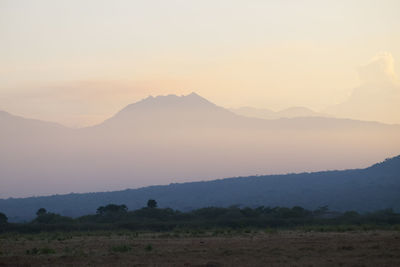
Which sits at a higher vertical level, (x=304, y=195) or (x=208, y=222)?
(x=304, y=195)

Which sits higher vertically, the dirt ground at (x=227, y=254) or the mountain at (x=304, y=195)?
the mountain at (x=304, y=195)

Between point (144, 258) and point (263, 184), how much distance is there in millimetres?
169375

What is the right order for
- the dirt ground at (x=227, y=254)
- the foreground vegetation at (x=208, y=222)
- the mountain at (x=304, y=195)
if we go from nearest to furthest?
the dirt ground at (x=227, y=254), the foreground vegetation at (x=208, y=222), the mountain at (x=304, y=195)

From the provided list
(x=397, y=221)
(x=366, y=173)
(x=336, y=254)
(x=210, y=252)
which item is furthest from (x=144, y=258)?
(x=366, y=173)

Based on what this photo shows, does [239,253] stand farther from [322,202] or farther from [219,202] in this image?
[219,202]

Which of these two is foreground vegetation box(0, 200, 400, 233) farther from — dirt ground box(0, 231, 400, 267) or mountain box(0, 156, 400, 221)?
mountain box(0, 156, 400, 221)

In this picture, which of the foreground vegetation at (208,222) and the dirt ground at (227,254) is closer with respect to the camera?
the dirt ground at (227,254)

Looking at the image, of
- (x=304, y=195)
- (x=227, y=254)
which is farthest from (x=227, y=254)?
(x=304, y=195)

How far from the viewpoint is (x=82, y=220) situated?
263 feet

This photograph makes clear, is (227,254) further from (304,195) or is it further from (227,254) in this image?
(304,195)

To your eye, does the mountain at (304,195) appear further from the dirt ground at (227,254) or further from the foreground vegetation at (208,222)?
the dirt ground at (227,254)

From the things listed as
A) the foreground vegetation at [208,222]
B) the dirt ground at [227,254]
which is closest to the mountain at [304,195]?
the foreground vegetation at [208,222]

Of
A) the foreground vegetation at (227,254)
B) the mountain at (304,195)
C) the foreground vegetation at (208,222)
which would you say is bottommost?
the foreground vegetation at (227,254)

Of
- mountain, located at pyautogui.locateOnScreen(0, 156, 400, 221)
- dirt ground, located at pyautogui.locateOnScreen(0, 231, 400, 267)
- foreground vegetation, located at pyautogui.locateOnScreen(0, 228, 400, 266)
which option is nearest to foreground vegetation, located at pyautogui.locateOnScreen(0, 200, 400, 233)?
dirt ground, located at pyautogui.locateOnScreen(0, 231, 400, 267)
